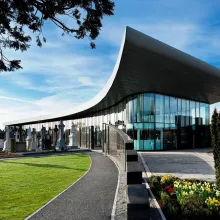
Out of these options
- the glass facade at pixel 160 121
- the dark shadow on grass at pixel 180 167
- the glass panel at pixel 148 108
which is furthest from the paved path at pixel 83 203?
the glass panel at pixel 148 108

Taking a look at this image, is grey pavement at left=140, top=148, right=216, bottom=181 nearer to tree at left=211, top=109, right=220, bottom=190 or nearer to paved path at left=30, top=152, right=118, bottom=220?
tree at left=211, top=109, right=220, bottom=190

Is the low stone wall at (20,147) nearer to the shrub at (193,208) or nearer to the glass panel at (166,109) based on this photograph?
the glass panel at (166,109)

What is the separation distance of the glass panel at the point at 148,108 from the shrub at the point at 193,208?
21.9 meters

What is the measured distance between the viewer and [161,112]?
2862 centimetres

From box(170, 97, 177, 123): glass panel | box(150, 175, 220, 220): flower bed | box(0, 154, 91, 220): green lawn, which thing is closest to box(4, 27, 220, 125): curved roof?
box(170, 97, 177, 123): glass panel

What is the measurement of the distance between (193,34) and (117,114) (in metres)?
25.9

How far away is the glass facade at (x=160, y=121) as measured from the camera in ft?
90.5

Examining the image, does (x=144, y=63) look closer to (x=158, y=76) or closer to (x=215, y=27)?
(x=158, y=76)

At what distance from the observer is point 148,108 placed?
27766 mm

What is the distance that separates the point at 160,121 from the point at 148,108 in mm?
1913

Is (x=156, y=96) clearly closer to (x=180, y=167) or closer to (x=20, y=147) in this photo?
(x=20, y=147)

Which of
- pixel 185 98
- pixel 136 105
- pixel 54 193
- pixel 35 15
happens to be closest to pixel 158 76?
pixel 136 105

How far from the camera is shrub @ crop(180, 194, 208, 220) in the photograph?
518 cm

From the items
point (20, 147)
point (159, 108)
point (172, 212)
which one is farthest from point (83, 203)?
point (20, 147)
